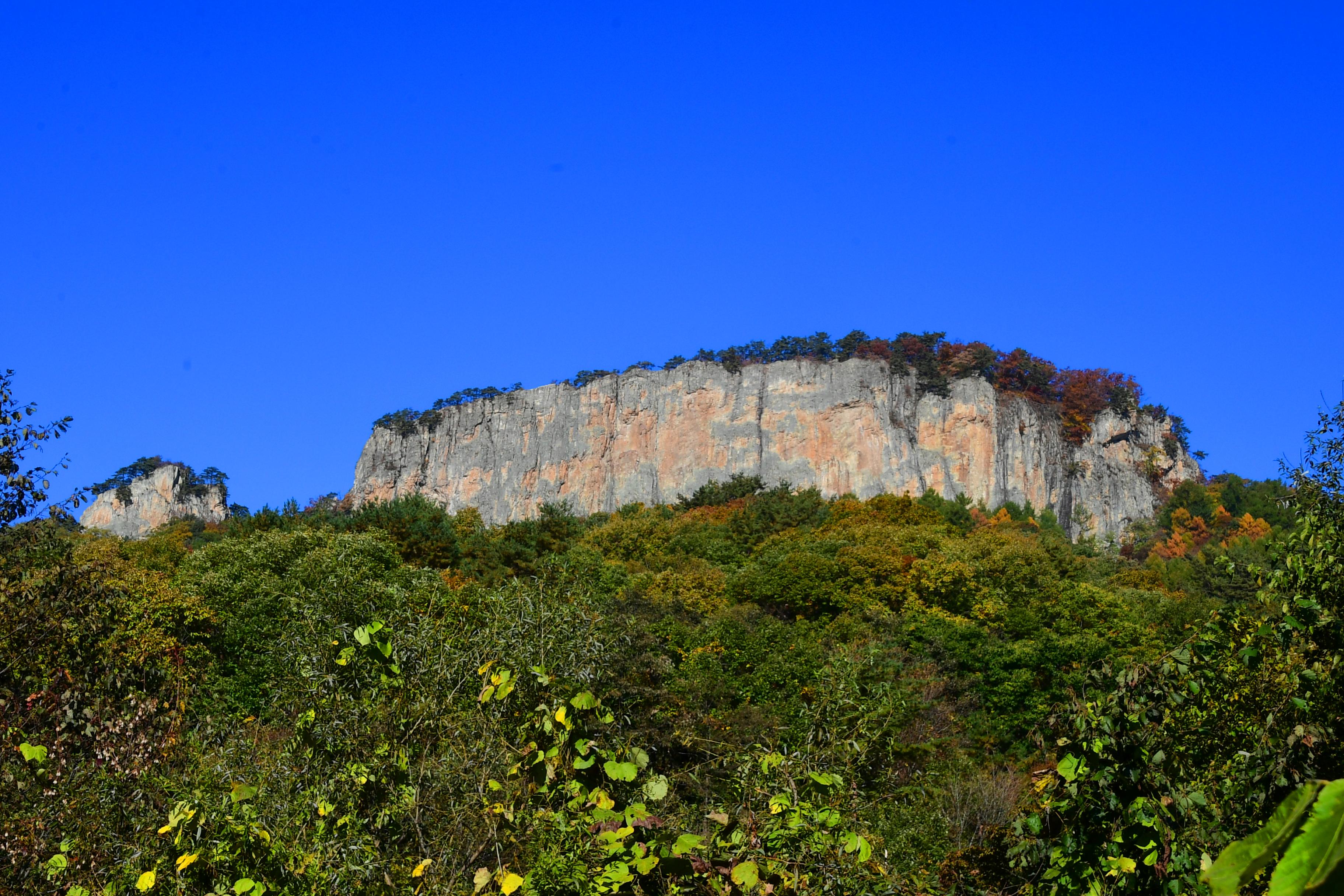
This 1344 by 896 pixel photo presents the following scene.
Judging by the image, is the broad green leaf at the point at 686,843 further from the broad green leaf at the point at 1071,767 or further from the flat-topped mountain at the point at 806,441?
the flat-topped mountain at the point at 806,441

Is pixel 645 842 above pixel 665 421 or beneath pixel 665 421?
beneath

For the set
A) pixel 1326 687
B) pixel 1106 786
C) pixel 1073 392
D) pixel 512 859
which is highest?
pixel 1073 392

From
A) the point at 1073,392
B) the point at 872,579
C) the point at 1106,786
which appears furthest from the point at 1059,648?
the point at 1073,392

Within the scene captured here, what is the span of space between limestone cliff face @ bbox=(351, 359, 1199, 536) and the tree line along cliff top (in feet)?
2.97

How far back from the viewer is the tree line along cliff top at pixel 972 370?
8469 cm

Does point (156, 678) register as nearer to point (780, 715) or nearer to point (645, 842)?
point (645, 842)

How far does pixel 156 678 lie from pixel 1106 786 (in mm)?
7855

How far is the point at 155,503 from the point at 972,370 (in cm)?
5865

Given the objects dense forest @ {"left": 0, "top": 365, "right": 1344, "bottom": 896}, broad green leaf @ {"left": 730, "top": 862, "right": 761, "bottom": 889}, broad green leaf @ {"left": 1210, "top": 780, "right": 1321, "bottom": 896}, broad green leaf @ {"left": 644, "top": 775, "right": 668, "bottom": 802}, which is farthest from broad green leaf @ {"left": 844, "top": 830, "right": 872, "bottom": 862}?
broad green leaf @ {"left": 1210, "top": 780, "right": 1321, "bottom": 896}

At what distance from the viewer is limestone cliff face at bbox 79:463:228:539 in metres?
87.1

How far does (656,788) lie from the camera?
462cm

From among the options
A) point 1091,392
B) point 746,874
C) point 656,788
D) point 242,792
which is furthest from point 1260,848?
point 1091,392

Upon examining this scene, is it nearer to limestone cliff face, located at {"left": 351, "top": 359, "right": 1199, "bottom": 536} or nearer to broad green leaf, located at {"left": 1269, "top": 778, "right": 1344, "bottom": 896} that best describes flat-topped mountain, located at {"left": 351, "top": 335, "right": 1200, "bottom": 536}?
limestone cliff face, located at {"left": 351, "top": 359, "right": 1199, "bottom": 536}

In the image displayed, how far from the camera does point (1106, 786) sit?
193 inches
